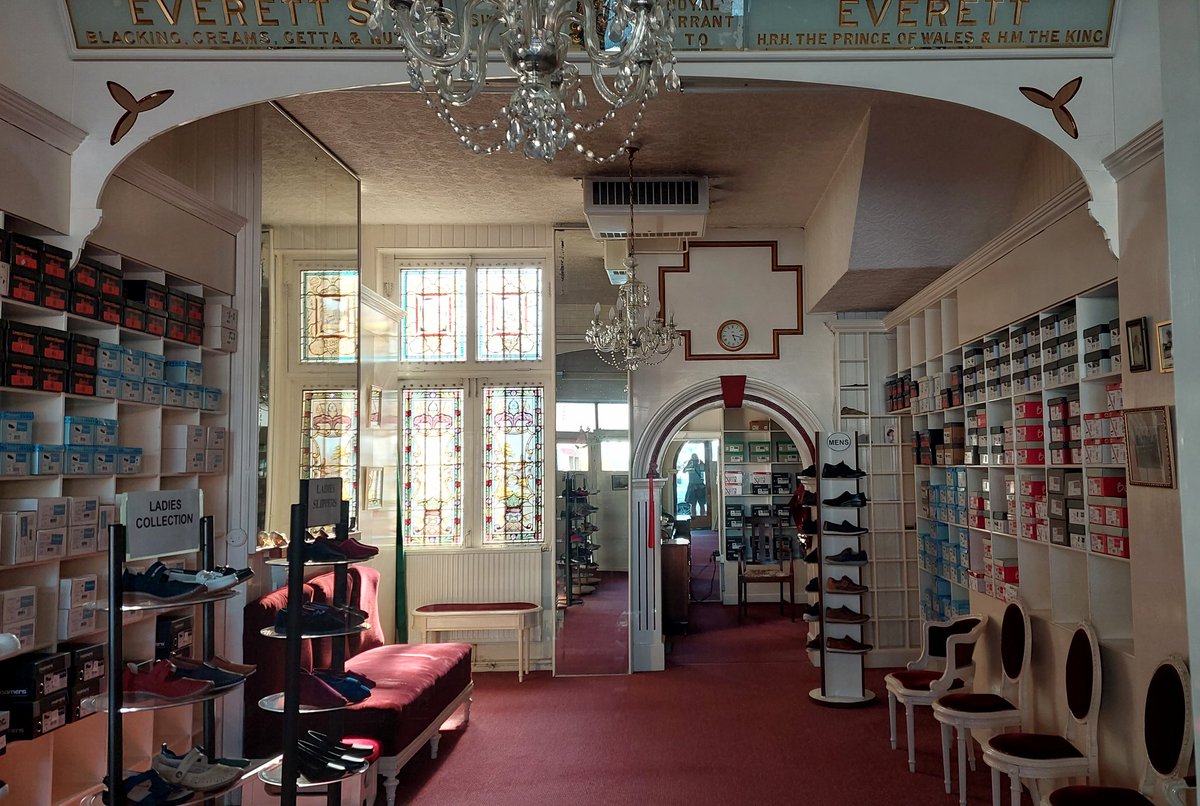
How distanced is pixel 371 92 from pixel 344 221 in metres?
1.56

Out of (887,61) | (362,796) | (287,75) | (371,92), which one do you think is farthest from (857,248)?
(362,796)

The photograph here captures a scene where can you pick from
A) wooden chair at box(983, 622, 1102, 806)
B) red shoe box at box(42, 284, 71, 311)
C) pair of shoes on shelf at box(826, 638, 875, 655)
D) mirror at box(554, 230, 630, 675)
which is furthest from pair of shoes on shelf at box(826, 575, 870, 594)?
red shoe box at box(42, 284, 71, 311)

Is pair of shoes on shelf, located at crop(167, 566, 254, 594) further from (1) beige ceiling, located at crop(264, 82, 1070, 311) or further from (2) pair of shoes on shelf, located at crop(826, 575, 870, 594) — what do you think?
(2) pair of shoes on shelf, located at crop(826, 575, 870, 594)

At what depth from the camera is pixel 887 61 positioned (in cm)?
364

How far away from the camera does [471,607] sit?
26.9ft

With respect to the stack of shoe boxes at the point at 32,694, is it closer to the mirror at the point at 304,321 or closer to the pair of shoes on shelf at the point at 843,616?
the mirror at the point at 304,321

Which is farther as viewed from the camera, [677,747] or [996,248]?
[677,747]

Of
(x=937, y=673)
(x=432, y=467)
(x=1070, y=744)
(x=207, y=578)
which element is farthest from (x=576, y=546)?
(x=207, y=578)

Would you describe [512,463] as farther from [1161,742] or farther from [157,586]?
[1161,742]

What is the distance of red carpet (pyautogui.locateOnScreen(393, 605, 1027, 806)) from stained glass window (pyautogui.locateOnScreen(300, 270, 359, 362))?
2.76m

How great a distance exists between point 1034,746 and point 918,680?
1468mm

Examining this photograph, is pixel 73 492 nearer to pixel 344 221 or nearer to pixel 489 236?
pixel 344 221

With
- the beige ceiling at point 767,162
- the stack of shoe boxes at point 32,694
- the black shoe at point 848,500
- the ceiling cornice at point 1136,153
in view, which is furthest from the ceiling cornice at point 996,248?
the stack of shoe boxes at point 32,694

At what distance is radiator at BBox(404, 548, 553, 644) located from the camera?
848 cm
